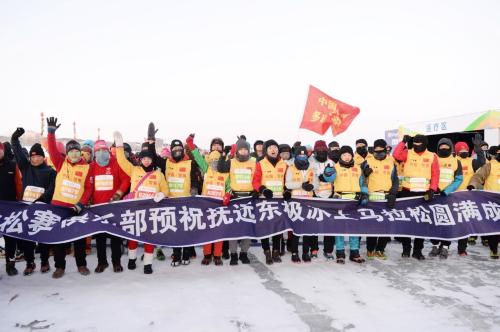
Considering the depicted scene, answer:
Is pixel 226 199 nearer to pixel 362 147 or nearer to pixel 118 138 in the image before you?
pixel 118 138

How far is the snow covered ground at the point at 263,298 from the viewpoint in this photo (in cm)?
320

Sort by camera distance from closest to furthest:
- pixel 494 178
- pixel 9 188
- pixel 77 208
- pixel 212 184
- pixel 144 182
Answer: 1. pixel 77 208
2. pixel 9 188
3. pixel 144 182
4. pixel 212 184
5. pixel 494 178

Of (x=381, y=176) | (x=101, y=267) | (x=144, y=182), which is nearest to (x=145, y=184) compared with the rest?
(x=144, y=182)

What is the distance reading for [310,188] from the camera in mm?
5098

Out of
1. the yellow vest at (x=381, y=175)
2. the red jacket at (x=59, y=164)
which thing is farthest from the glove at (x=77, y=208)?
the yellow vest at (x=381, y=175)

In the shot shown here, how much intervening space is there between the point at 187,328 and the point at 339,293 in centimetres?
178

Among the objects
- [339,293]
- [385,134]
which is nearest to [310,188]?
[339,293]

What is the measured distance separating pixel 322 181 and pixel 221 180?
5.01ft

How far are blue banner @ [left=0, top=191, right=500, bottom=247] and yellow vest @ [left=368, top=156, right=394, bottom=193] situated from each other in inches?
10.3

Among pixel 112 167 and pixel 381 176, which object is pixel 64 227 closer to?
pixel 112 167

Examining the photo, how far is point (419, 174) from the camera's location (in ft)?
17.9

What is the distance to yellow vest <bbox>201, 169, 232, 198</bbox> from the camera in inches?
207

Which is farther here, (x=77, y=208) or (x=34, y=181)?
(x=34, y=181)

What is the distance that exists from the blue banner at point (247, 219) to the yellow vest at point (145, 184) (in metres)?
0.14
